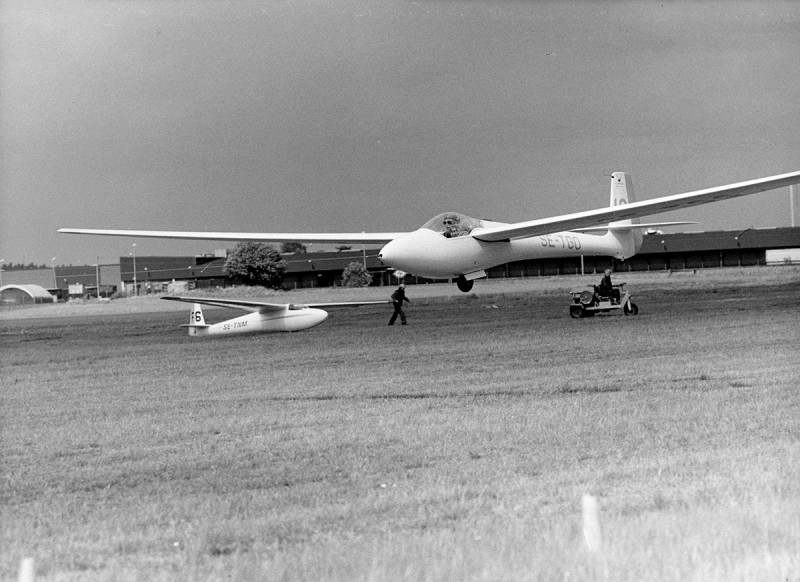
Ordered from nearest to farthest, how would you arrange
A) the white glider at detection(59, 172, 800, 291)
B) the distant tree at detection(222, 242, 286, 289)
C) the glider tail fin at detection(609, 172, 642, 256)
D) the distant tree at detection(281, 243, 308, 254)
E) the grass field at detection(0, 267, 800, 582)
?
the grass field at detection(0, 267, 800, 582)
the white glider at detection(59, 172, 800, 291)
the glider tail fin at detection(609, 172, 642, 256)
the distant tree at detection(222, 242, 286, 289)
the distant tree at detection(281, 243, 308, 254)

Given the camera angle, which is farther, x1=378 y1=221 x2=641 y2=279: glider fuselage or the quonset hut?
the quonset hut

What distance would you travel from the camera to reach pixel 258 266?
60.5m

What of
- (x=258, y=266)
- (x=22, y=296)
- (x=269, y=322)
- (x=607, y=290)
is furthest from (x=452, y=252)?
(x=22, y=296)

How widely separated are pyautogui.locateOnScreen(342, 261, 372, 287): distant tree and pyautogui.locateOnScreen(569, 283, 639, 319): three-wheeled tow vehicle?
3479 centimetres

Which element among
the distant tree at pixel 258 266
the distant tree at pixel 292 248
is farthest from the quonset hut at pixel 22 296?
the distant tree at pixel 258 266

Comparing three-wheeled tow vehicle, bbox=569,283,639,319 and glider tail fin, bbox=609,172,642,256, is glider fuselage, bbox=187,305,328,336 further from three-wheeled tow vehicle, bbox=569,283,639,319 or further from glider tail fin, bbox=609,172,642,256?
glider tail fin, bbox=609,172,642,256

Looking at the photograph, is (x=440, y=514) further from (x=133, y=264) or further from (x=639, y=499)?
(x=133, y=264)

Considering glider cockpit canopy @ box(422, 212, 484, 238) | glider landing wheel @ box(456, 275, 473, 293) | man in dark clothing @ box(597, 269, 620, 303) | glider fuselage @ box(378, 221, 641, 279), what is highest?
glider cockpit canopy @ box(422, 212, 484, 238)

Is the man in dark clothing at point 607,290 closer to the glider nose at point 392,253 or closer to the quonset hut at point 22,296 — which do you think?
the glider nose at point 392,253

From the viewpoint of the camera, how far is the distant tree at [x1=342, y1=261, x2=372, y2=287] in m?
62.9

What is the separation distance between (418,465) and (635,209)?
20145mm

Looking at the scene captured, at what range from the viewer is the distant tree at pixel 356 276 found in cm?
6294

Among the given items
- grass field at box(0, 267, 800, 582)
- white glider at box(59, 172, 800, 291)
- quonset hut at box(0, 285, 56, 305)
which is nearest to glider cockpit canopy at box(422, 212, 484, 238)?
white glider at box(59, 172, 800, 291)

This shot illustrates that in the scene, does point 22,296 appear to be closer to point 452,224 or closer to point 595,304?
point 452,224
